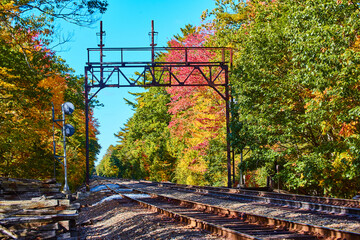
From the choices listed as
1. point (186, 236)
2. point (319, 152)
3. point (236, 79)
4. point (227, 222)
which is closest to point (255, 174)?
point (236, 79)

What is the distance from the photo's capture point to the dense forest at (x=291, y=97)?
13383 mm

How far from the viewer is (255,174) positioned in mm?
31547

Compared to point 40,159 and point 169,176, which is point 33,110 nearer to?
point 40,159

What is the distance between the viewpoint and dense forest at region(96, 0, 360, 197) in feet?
43.9

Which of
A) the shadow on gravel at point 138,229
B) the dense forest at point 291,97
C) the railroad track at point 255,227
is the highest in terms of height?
the dense forest at point 291,97

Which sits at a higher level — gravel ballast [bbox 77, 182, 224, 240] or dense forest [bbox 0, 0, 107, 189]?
dense forest [bbox 0, 0, 107, 189]

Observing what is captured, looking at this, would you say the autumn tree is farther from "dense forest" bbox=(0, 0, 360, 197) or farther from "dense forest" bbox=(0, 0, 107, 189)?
"dense forest" bbox=(0, 0, 107, 189)

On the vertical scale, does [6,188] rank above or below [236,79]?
below

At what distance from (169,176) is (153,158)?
3.51 m

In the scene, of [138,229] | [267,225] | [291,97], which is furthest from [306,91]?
[138,229]

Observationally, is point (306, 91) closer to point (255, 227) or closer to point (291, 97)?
point (291, 97)

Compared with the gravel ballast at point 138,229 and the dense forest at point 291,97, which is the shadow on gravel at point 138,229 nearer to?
the gravel ballast at point 138,229

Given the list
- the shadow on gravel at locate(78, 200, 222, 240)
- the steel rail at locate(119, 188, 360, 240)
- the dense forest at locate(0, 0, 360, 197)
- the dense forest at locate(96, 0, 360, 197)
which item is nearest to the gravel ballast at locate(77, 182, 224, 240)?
the shadow on gravel at locate(78, 200, 222, 240)

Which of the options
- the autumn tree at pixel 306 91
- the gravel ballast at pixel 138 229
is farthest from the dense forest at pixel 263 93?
the gravel ballast at pixel 138 229
